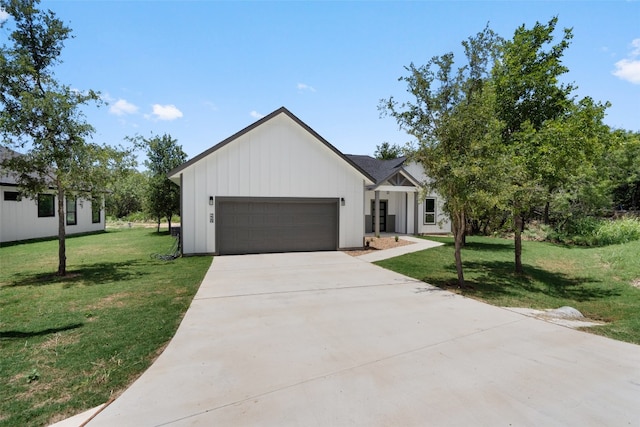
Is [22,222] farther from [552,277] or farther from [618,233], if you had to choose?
[618,233]

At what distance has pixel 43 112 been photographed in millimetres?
8570

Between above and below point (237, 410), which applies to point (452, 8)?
above

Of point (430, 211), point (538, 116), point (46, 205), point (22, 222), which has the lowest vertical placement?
point (22, 222)

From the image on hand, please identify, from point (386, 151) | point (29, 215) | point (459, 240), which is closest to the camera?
point (459, 240)

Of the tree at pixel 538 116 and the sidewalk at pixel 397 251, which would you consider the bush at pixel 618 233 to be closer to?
the sidewalk at pixel 397 251

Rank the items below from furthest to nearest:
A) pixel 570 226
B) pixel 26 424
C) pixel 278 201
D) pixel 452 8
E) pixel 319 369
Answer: pixel 570 226 < pixel 278 201 < pixel 452 8 < pixel 319 369 < pixel 26 424

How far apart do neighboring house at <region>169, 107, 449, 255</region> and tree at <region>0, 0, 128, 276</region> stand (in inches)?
133

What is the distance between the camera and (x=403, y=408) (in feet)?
10.2

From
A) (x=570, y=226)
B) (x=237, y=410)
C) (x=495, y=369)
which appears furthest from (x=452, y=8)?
(x=570, y=226)

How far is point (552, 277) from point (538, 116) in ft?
16.9

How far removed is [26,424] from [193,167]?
1072 centimetres

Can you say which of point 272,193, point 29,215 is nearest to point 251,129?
point 272,193

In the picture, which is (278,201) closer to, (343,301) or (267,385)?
(343,301)

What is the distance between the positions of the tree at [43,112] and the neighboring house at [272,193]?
337 cm
